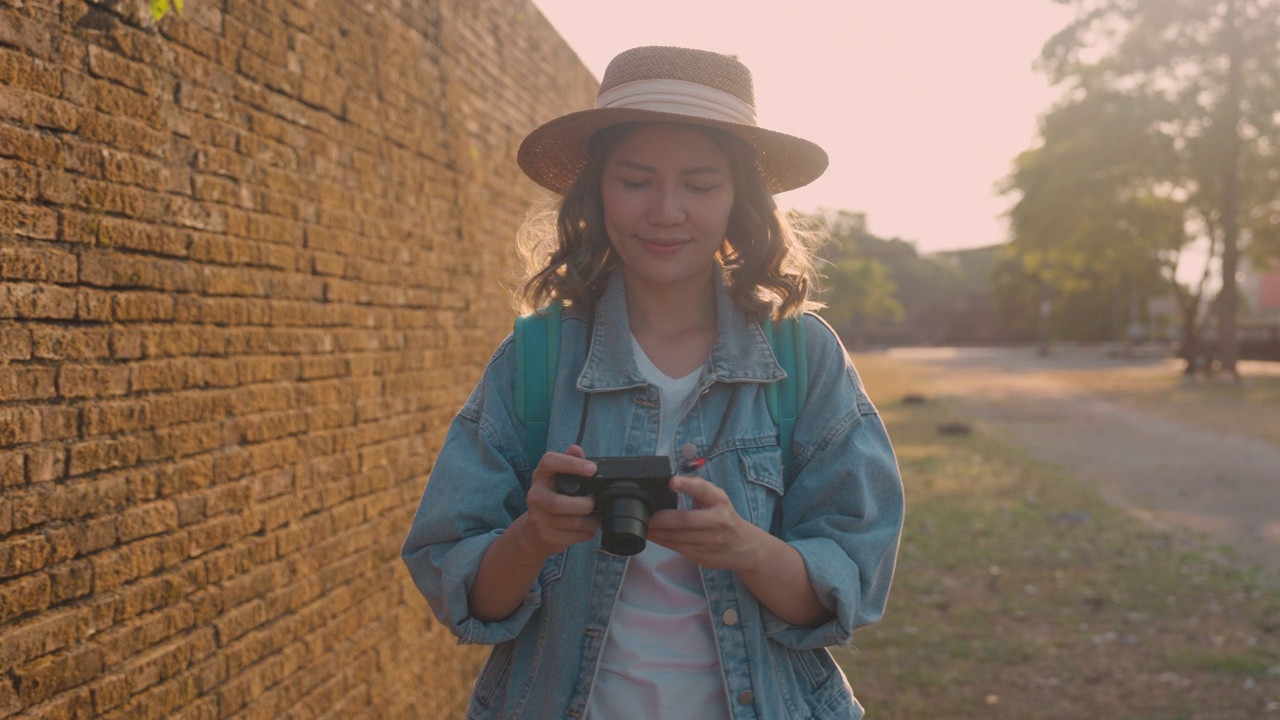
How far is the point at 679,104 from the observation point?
1995 millimetres

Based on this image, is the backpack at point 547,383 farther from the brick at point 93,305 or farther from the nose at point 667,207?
the brick at point 93,305

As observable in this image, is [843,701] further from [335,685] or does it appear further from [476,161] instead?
[476,161]

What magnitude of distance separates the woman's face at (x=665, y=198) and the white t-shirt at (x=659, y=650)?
54 cm

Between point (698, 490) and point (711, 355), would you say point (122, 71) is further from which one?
point (698, 490)

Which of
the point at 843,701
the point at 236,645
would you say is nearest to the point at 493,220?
the point at 236,645

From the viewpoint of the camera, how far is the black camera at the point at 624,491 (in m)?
1.61

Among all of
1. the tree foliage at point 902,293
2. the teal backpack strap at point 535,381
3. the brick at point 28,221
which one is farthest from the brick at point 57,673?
the tree foliage at point 902,293

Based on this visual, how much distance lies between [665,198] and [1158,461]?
13504 mm

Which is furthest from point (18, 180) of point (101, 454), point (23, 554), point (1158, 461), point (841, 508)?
point (1158, 461)

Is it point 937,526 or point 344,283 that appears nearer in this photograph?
point 344,283

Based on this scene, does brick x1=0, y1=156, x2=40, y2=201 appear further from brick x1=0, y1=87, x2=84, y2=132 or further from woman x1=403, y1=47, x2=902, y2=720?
woman x1=403, y1=47, x2=902, y2=720

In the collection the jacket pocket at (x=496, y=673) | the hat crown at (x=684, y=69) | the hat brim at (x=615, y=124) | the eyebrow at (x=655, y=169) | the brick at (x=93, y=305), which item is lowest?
the jacket pocket at (x=496, y=673)

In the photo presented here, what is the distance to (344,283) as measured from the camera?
4.27 meters

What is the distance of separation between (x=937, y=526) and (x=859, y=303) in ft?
223
